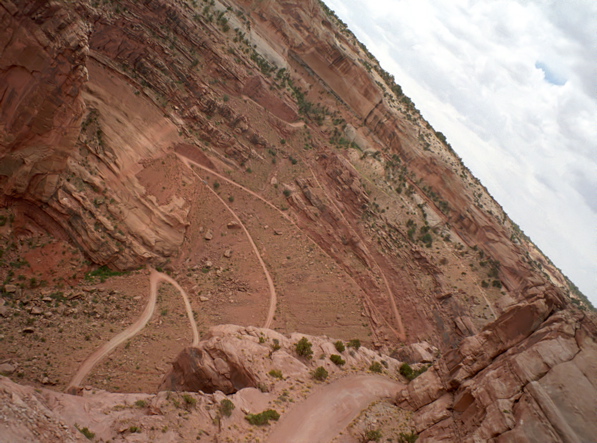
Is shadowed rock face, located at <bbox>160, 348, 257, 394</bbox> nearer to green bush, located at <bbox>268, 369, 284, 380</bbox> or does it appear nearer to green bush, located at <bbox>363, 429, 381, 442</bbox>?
green bush, located at <bbox>268, 369, 284, 380</bbox>

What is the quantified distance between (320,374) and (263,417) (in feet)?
16.4

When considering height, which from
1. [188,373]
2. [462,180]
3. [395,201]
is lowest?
[188,373]

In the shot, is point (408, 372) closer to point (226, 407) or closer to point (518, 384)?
point (518, 384)

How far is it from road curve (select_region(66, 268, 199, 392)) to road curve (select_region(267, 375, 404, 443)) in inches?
274

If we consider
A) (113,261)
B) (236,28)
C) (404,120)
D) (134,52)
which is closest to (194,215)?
(113,261)

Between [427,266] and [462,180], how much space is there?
61.3 ft

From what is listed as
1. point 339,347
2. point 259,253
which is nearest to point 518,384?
point 339,347

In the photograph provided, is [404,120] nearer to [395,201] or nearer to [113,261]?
[395,201]

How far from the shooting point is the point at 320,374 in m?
19.3

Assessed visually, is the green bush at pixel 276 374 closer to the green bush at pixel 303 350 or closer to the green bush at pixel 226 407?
the green bush at pixel 303 350

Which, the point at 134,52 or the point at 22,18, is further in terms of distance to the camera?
the point at 134,52

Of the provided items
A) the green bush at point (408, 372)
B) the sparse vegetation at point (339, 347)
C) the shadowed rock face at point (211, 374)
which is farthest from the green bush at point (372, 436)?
the green bush at point (408, 372)

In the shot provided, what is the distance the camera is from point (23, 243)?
21391mm

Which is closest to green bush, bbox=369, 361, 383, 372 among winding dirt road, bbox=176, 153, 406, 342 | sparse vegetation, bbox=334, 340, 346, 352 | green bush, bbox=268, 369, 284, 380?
sparse vegetation, bbox=334, 340, 346, 352
